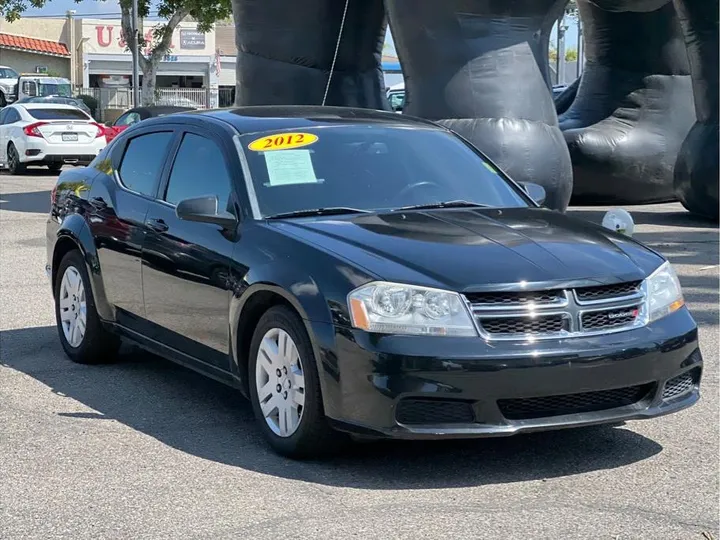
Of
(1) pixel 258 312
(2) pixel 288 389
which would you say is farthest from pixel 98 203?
(2) pixel 288 389

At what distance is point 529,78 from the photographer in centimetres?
1355

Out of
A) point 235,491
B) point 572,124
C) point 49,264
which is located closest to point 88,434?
point 235,491

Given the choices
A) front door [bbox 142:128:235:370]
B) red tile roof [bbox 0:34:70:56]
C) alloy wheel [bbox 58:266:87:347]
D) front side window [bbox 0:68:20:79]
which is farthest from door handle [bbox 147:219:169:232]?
red tile roof [bbox 0:34:70:56]

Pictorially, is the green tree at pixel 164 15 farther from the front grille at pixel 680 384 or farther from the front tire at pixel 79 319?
the front grille at pixel 680 384

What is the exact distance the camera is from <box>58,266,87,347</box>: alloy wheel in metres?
7.68

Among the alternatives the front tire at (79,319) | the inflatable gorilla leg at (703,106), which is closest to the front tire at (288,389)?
the front tire at (79,319)

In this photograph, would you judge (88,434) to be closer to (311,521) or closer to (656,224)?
(311,521)

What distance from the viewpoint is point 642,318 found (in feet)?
17.7

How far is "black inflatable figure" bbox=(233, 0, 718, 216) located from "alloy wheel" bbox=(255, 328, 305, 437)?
776 cm

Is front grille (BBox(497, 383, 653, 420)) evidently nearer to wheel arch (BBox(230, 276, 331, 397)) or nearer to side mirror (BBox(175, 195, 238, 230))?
wheel arch (BBox(230, 276, 331, 397))

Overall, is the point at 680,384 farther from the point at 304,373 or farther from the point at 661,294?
the point at 304,373

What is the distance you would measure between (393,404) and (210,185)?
1.93 meters

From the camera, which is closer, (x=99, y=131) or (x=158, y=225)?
(x=158, y=225)

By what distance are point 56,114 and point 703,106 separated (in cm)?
1469
